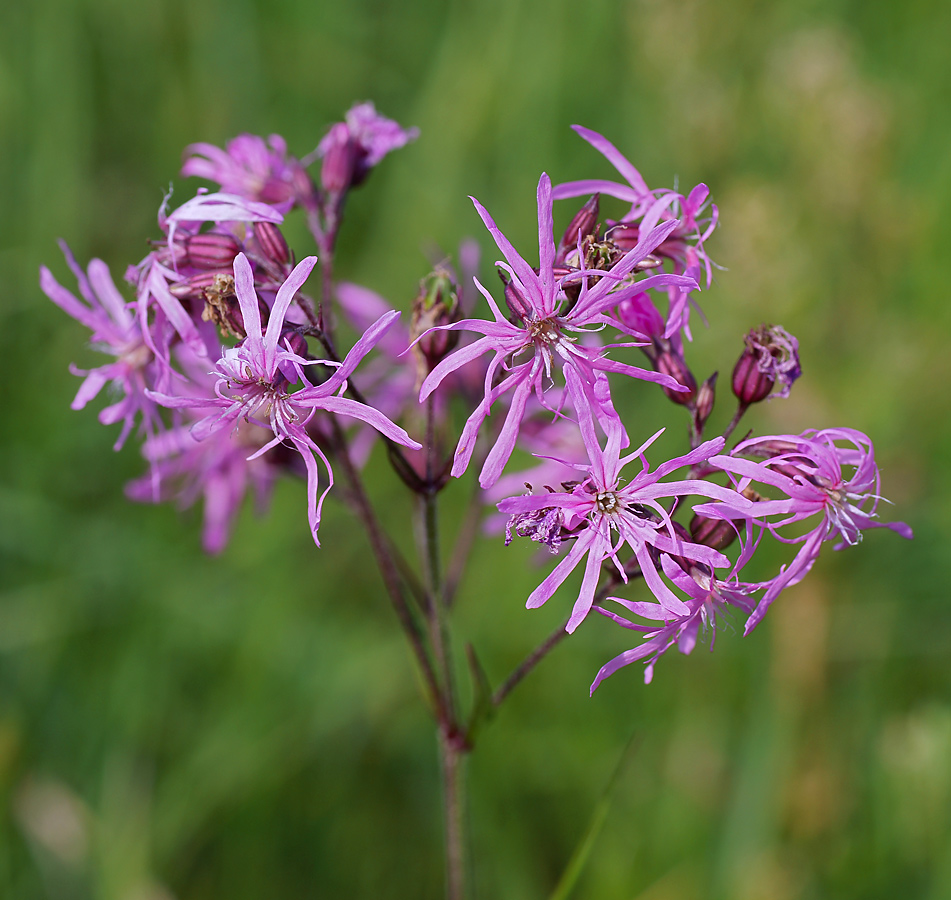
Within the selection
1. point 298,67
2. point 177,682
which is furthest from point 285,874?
point 298,67

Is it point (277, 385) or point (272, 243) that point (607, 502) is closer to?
point (277, 385)

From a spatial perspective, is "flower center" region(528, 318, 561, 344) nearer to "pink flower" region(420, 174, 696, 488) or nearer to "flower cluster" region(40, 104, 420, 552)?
"pink flower" region(420, 174, 696, 488)

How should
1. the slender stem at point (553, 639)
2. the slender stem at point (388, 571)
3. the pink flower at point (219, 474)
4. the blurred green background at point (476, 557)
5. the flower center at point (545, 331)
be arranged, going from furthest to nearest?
the blurred green background at point (476, 557) < the pink flower at point (219, 474) < the slender stem at point (388, 571) < the slender stem at point (553, 639) < the flower center at point (545, 331)

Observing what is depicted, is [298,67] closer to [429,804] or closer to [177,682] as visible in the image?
[177,682]

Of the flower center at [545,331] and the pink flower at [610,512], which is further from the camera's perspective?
the flower center at [545,331]

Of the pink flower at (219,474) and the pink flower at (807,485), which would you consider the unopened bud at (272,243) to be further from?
the pink flower at (807,485)

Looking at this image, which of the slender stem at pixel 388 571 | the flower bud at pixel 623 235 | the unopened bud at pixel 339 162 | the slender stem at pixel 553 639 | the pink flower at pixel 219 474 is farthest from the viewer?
the pink flower at pixel 219 474

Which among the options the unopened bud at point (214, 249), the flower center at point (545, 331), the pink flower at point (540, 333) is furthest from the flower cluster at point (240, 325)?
the flower center at point (545, 331)
